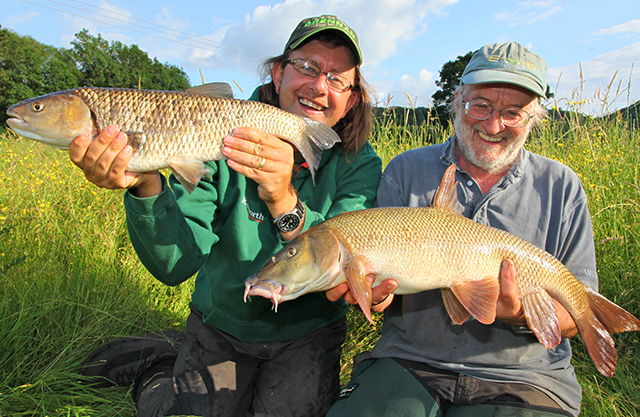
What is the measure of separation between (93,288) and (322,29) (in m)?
2.39

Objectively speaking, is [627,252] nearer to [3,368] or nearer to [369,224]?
[369,224]

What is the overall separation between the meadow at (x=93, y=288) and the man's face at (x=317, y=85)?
1591 millimetres

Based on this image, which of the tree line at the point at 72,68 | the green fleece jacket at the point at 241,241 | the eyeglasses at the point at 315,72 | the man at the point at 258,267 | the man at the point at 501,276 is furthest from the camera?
the tree line at the point at 72,68

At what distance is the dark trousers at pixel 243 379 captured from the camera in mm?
2172

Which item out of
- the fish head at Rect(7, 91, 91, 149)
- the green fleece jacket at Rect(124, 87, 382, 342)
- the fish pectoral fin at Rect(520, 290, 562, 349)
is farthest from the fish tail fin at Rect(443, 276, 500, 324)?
the fish head at Rect(7, 91, 91, 149)

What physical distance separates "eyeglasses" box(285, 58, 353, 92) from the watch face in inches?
34.8

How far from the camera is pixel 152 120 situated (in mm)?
1653

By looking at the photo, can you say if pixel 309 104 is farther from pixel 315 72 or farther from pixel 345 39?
pixel 345 39

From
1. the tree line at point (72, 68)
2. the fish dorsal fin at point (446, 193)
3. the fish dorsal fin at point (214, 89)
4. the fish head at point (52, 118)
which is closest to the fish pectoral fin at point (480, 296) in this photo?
the fish dorsal fin at point (446, 193)

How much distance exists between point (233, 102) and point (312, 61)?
2.37 ft

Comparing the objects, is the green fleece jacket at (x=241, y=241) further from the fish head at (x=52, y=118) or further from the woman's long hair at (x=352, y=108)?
the fish head at (x=52, y=118)

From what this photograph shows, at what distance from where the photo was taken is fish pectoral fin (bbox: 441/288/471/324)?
173 centimetres

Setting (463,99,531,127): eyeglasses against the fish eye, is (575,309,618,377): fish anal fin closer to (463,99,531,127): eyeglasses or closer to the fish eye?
(463,99,531,127): eyeglasses

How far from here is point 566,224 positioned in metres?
2.01
